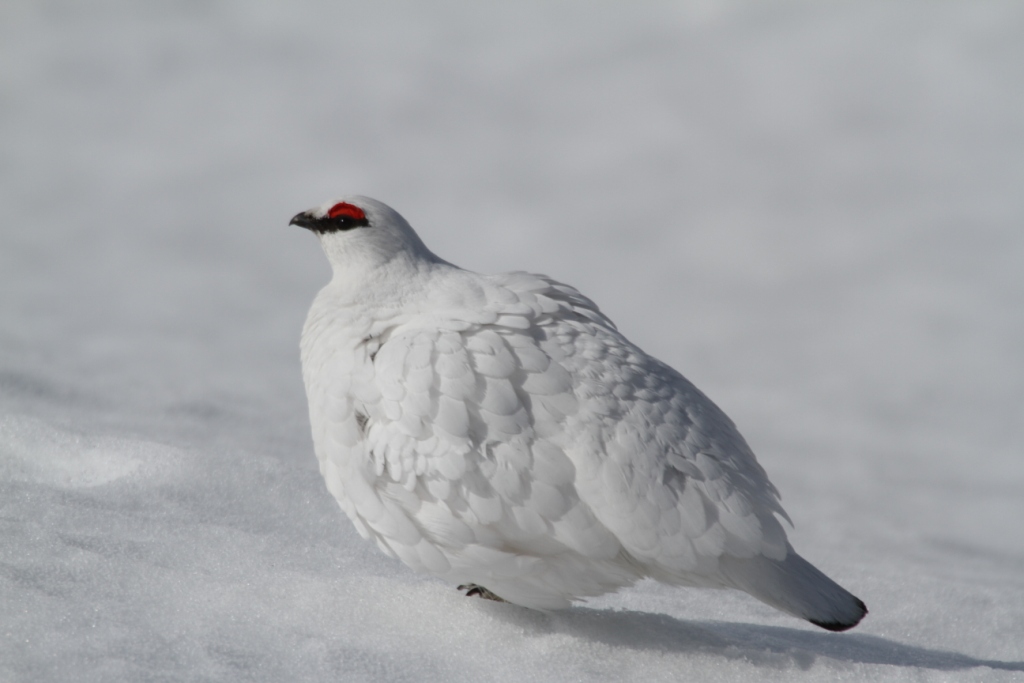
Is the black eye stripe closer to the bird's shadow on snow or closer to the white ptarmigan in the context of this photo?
the white ptarmigan

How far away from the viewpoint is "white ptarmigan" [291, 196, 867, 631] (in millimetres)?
2475

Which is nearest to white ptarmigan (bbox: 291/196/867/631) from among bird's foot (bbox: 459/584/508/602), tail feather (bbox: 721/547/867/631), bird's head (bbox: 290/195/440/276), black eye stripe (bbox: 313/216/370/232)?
tail feather (bbox: 721/547/867/631)

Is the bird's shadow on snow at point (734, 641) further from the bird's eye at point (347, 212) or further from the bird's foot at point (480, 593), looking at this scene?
the bird's eye at point (347, 212)

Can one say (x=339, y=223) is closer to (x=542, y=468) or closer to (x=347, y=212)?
(x=347, y=212)

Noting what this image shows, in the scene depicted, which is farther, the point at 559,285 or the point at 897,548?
the point at 897,548

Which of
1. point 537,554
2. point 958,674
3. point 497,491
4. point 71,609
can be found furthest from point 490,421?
point 958,674

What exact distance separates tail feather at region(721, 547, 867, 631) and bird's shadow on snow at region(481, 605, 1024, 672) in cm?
19

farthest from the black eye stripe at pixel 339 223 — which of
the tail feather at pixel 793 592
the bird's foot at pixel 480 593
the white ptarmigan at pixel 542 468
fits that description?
the tail feather at pixel 793 592

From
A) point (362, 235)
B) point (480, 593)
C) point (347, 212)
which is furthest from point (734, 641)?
point (347, 212)

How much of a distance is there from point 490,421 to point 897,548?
3.08 meters

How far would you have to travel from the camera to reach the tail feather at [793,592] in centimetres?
248

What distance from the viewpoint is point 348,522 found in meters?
3.83

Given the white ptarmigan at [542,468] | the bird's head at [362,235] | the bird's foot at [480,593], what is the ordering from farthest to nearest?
the bird's head at [362,235] < the bird's foot at [480,593] < the white ptarmigan at [542,468]

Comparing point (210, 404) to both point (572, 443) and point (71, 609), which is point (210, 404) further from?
point (572, 443)
